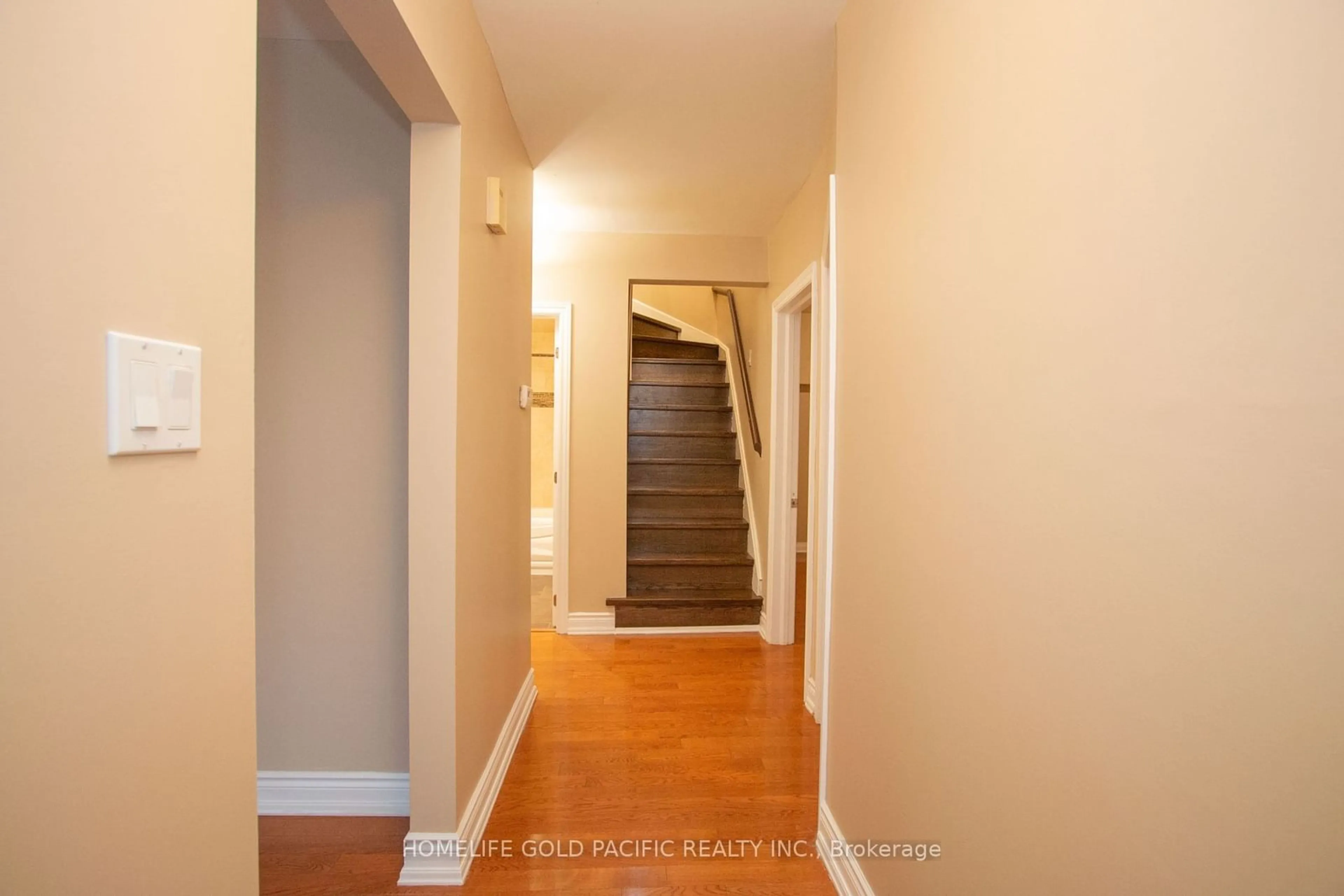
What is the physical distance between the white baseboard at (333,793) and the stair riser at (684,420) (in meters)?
3.02

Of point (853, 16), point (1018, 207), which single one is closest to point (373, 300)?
point (853, 16)

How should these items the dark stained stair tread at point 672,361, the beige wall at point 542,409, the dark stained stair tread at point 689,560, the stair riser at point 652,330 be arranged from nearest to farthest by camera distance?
the dark stained stair tread at point 689,560 < the dark stained stair tread at point 672,361 < the stair riser at point 652,330 < the beige wall at point 542,409

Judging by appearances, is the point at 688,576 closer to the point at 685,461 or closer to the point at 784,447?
the point at 685,461

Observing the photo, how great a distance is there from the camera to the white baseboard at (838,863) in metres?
1.53

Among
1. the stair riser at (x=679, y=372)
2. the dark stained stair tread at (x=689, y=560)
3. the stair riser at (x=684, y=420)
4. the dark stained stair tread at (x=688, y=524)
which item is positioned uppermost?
the stair riser at (x=679, y=372)

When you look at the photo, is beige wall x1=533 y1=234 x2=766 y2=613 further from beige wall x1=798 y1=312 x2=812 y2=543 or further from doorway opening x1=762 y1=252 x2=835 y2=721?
beige wall x1=798 y1=312 x2=812 y2=543

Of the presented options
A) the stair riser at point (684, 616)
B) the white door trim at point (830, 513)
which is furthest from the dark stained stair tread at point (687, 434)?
the white door trim at point (830, 513)

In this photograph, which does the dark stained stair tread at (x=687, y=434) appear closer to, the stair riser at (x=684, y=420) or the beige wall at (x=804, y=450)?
the stair riser at (x=684, y=420)

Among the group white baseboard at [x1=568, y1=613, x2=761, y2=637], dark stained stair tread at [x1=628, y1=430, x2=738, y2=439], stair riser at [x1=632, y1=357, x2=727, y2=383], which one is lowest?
white baseboard at [x1=568, y1=613, x2=761, y2=637]

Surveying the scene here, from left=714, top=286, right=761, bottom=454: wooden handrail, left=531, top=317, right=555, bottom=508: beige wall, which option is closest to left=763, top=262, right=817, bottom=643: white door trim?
left=714, top=286, right=761, bottom=454: wooden handrail

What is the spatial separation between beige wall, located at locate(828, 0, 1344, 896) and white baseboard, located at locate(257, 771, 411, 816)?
164 centimetres

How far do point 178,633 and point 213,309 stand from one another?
1.24ft

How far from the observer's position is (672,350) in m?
5.44

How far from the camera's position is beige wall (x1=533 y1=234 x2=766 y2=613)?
3.86 metres
